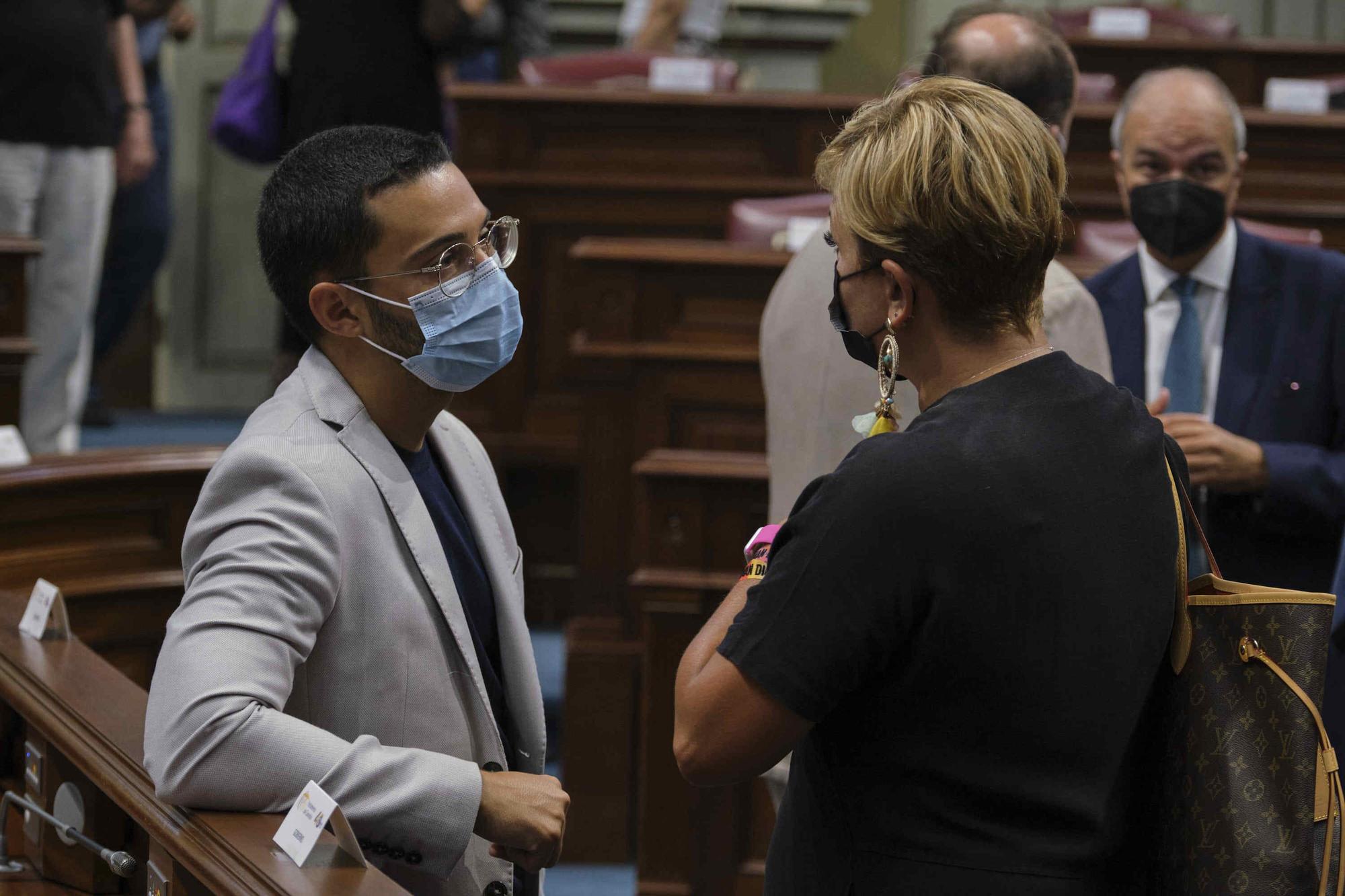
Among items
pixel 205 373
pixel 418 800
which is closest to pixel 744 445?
pixel 418 800

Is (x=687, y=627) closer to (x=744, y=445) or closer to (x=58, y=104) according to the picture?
(x=744, y=445)

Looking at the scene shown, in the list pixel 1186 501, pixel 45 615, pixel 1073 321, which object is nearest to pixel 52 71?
pixel 45 615

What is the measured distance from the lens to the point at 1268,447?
7.58 feet

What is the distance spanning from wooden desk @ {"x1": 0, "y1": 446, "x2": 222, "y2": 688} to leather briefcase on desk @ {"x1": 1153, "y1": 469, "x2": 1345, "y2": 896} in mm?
1833

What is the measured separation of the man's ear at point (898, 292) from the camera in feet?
4.12

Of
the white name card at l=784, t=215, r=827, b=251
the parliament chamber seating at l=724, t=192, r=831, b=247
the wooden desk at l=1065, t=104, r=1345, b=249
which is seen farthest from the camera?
the wooden desk at l=1065, t=104, r=1345, b=249

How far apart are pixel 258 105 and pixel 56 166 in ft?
2.74

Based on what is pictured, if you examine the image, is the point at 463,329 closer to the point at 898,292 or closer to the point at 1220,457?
the point at 898,292

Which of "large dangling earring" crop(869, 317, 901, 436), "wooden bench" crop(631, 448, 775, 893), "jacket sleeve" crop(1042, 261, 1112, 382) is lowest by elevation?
"wooden bench" crop(631, 448, 775, 893)

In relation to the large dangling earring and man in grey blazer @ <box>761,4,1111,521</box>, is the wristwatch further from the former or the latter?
man in grey blazer @ <box>761,4,1111,521</box>

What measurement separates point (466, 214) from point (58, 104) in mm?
2799

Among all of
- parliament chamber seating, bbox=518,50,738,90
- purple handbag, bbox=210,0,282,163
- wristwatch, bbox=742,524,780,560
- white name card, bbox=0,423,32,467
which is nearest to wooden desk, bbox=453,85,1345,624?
parliament chamber seating, bbox=518,50,738,90

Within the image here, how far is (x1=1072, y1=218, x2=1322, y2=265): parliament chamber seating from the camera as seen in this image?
11.8 feet

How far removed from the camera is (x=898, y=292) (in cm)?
128
